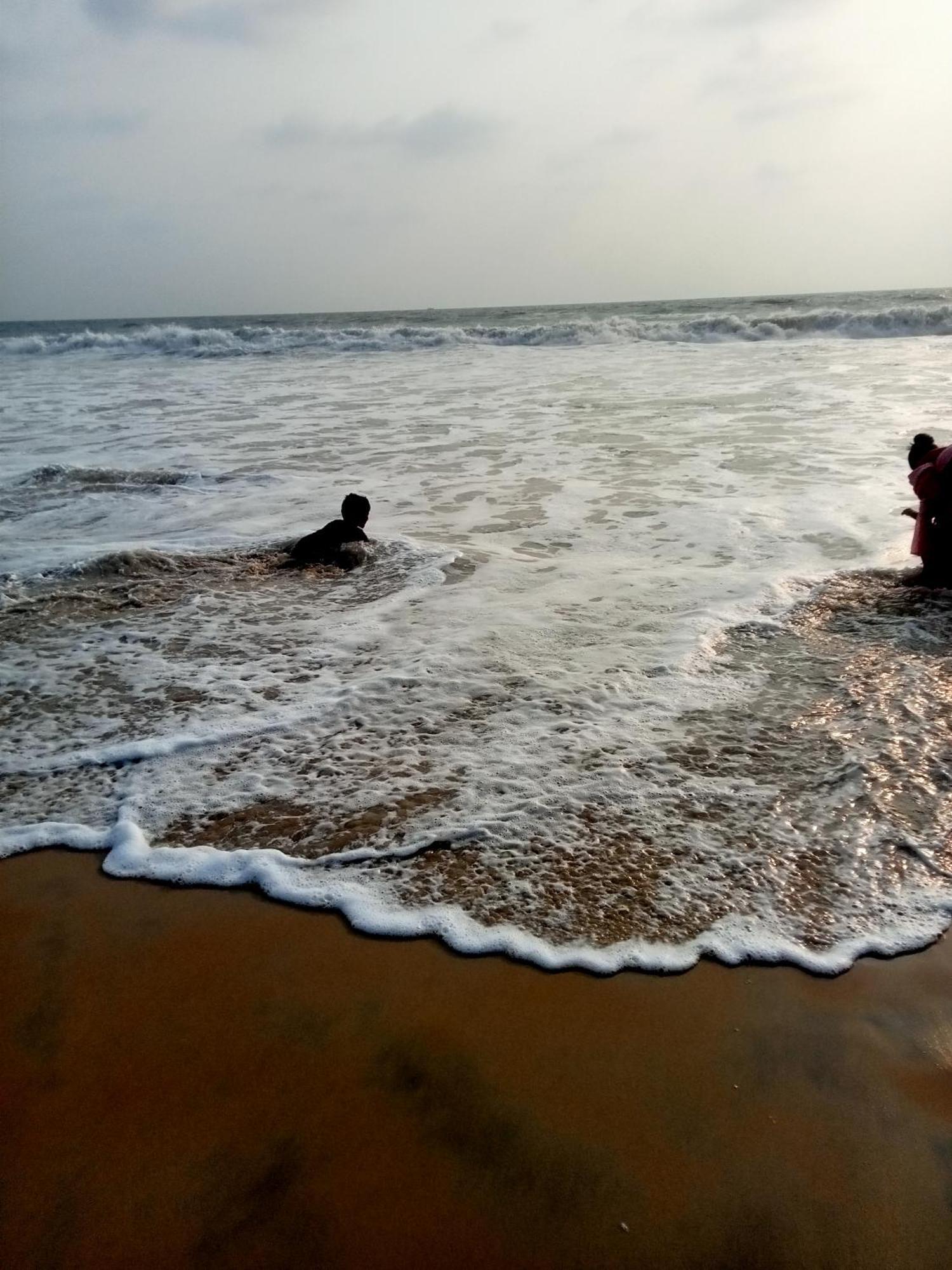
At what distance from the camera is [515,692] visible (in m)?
3.69

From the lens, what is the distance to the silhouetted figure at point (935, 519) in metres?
4.55

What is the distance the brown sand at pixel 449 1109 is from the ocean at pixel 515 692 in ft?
0.57

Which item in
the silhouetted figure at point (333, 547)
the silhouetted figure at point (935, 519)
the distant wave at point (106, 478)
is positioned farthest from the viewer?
the distant wave at point (106, 478)

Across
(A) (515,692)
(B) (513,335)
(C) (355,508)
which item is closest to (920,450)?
(A) (515,692)

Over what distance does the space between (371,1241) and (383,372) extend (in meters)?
19.8

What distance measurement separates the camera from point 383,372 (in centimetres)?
1997

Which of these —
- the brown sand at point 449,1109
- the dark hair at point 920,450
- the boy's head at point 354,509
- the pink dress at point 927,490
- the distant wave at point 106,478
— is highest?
the dark hair at point 920,450

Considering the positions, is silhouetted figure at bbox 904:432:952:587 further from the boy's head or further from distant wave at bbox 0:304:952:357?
distant wave at bbox 0:304:952:357

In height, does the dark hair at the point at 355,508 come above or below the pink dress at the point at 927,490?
below

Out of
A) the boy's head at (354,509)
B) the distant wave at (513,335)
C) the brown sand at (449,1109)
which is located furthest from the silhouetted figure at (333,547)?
the distant wave at (513,335)

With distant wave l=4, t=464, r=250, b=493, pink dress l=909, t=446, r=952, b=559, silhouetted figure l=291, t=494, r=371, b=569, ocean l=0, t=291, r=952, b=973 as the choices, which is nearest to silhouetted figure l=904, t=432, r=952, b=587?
pink dress l=909, t=446, r=952, b=559

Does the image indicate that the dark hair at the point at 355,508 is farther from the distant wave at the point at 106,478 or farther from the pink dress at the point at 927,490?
the pink dress at the point at 927,490

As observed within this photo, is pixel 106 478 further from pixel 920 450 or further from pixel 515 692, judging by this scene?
pixel 920 450

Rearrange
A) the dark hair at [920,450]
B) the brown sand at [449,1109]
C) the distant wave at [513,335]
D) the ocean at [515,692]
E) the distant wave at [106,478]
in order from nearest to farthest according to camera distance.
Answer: the brown sand at [449,1109] < the ocean at [515,692] < the dark hair at [920,450] < the distant wave at [106,478] < the distant wave at [513,335]
